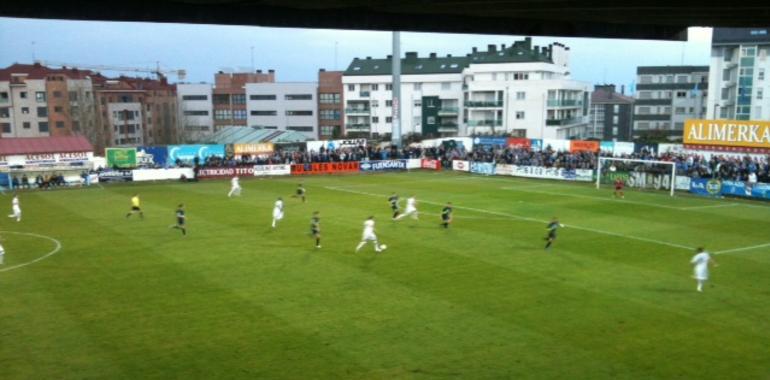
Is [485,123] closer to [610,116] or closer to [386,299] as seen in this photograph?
[610,116]

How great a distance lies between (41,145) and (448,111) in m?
58.2

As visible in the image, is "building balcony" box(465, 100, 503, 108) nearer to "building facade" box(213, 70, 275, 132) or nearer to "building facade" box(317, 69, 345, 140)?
"building facade" box(317, 69, 345, 140)

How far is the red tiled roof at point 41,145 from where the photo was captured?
52.3 meters

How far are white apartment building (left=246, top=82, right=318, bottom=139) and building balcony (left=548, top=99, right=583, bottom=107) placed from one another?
127ft

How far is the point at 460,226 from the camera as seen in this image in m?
32.8

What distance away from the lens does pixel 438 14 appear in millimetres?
12898

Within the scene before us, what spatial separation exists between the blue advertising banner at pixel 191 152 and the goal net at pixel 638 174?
35557mm

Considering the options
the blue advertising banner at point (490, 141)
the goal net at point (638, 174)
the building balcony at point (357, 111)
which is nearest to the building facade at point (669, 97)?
the blue advertising banner at point (490, 141)

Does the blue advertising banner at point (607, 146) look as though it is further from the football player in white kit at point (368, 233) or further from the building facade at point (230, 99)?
the building facade at point (230, 99)

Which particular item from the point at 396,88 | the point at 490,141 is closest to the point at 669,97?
the point at 490,141

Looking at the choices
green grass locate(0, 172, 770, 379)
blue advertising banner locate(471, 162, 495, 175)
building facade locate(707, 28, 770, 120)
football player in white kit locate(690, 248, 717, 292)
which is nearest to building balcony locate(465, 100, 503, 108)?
building facade locate(707, 28, 770, 120)

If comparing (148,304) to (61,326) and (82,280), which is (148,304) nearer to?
(61,326)

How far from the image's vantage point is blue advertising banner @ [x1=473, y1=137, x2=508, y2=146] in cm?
6944

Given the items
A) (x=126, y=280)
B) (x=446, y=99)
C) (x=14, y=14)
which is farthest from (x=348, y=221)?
(x=446, y=99)
